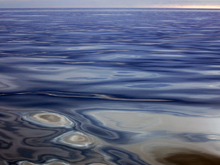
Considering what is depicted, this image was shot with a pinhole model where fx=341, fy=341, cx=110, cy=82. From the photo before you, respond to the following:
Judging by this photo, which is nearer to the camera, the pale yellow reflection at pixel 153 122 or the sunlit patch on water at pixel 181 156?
the sunlit patch on water at pixel 181 156

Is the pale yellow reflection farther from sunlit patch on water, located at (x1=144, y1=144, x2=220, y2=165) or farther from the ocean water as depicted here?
sunlit patch on water, located at (x1=144, y1=144, x2=220, y2=165)

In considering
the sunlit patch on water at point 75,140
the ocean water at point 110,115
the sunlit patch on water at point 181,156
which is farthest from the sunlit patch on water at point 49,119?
the sunlit patch on water at point 181,156

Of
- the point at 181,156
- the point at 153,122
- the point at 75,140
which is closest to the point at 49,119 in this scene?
the point at 75,140

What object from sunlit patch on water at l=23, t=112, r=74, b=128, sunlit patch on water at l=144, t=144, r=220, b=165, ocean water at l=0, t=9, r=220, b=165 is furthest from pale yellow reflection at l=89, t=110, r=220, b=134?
sunlit patch on water at l=144, t=144, r=220, b=165

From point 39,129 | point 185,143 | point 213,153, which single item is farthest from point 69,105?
point 213,153

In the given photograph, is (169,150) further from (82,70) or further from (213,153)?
(82,70)

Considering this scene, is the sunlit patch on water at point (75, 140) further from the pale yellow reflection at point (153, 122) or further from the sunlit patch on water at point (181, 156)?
the sunlit patch on water at point (181, 156)
